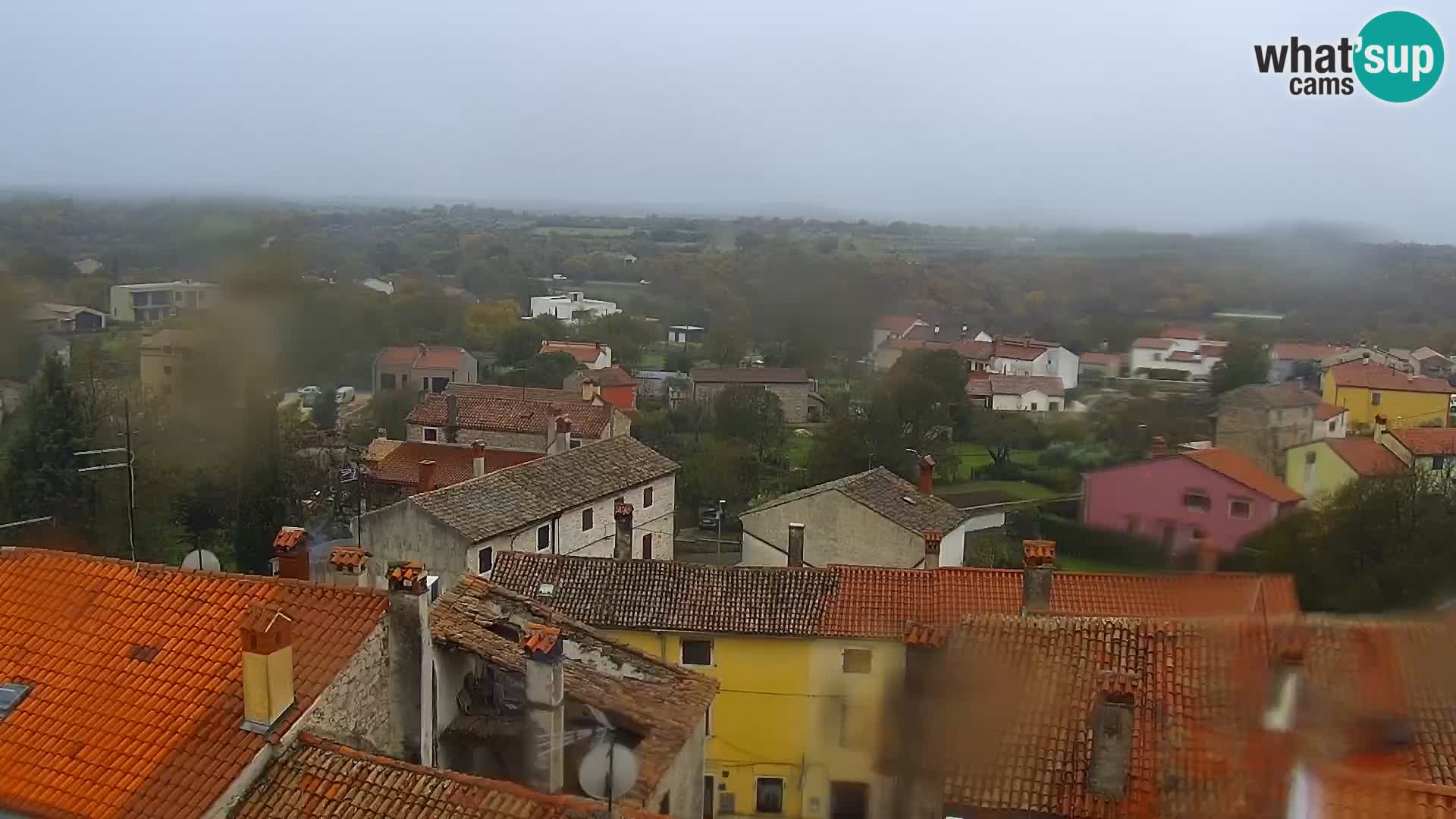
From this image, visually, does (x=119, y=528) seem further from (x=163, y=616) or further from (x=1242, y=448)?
(x=1242, y=448)

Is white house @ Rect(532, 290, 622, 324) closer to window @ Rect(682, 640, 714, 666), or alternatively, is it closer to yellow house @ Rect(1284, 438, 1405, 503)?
window @ Rect(682, 640, 714, 666)

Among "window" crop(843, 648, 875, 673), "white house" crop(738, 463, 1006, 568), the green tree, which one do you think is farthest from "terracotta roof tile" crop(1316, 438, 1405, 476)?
the green tree

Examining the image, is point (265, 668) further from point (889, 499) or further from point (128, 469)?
point (889, 499)

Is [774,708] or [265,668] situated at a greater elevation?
[265,668]

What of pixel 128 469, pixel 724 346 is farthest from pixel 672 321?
pixel 128 469

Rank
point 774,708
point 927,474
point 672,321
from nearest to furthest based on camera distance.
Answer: point 927,474, point 774,708, point 672,321

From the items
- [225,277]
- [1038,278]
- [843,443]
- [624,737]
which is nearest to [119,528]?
[225,277]

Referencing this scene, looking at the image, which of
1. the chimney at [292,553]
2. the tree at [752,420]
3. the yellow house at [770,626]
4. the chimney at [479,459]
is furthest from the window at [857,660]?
the tree at [752,420]

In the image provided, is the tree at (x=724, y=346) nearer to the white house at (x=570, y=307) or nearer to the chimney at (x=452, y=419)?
the chimney at (x=452, y=419)
